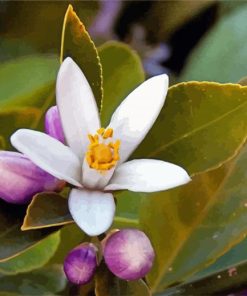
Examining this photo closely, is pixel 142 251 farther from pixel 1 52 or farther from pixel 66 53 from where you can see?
pixel 1 52

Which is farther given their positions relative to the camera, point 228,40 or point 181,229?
point 228,40

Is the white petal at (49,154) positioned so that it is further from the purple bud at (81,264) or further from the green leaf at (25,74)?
the green leaf at (25,74)

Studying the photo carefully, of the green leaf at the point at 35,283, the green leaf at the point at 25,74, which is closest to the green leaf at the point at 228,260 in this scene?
the green leaf at the point at 35,283

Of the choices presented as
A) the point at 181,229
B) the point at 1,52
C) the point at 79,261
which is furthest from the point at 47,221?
the point at 1,52

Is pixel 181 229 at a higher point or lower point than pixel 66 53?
lower

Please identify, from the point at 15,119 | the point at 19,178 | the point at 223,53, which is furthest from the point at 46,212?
the point at 223,53

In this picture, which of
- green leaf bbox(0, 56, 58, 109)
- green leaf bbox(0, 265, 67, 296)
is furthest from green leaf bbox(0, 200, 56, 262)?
green leaf bbox(0, 56, 58, 109)

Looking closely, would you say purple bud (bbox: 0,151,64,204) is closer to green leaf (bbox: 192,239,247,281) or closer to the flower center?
the flower center
